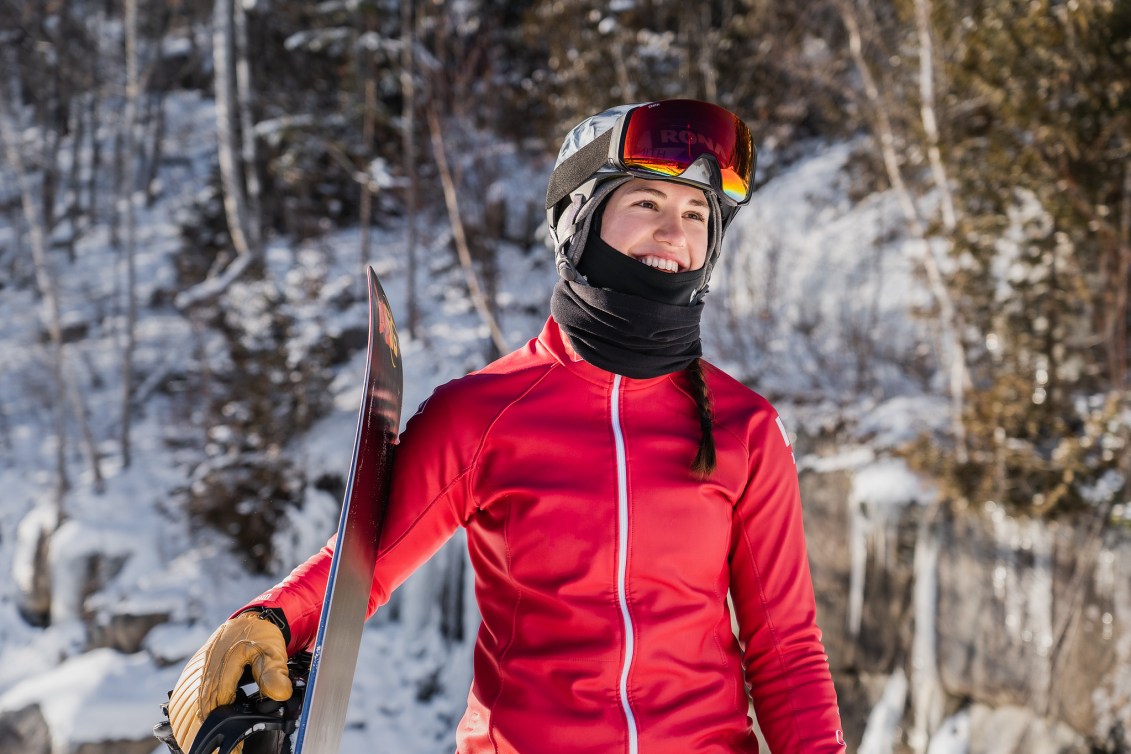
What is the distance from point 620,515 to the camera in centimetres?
129

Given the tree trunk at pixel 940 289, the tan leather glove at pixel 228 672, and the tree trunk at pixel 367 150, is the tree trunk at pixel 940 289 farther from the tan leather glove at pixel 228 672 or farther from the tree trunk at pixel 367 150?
the tree trunk at pixel 367 150

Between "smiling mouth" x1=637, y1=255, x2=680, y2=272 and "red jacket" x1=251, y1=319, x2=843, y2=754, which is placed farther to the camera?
"smiling mouth" x1=637, y1=255, x2=680, y2=272

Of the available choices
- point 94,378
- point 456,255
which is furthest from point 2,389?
point 456,255

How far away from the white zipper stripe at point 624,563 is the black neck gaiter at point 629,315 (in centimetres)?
12

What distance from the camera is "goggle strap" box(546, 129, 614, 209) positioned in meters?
1.45

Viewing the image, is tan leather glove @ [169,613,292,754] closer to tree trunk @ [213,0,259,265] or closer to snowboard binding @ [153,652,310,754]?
snowboard binding @ [153,652,310,754]

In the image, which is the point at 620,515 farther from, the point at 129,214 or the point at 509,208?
the point at 509,208

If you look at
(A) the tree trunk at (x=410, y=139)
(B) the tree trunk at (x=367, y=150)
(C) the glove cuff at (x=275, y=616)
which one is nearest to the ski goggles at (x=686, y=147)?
(C) the glove cuff at (x=275, y=616)

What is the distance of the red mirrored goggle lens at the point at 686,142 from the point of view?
140cm

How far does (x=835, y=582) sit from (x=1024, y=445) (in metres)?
1.50

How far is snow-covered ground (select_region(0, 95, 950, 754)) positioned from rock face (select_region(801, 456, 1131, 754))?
202mm

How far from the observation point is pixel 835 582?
5527 mm

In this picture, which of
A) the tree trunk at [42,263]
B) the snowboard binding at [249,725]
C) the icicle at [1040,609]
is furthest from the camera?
the tree trunk at [42,263]

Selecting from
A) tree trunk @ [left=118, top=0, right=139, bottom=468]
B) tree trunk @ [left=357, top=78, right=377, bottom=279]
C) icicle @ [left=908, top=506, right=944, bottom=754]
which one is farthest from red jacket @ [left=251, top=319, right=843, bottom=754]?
tree trunk @ [left=357, top=78, right=377, bottom=279]
